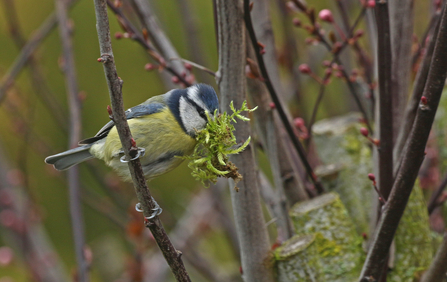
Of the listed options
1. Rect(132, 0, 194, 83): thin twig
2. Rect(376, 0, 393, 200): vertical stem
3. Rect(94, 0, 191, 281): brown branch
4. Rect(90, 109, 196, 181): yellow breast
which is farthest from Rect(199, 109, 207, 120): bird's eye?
Rect(376, 0, 393, 200): vertical stem

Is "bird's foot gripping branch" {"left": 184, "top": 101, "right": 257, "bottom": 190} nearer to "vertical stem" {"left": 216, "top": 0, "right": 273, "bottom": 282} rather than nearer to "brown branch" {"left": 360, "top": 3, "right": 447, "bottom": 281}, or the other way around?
"vertical stem" {"left": 216, "top": 0, "right": 273, "bottom": 282}

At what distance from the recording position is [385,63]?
1.35 meters

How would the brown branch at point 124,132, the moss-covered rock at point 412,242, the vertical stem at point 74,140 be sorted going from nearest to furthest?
the brown branch at point 124,132, the moss-covered rock at point 412,242, the vertical stem at point 74,140

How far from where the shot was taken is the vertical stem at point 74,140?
1782 millimetres

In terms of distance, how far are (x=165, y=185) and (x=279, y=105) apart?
2.81 metres

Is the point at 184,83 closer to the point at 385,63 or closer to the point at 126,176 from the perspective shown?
the point at 126,176

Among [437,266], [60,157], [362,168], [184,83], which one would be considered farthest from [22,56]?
[437,266]

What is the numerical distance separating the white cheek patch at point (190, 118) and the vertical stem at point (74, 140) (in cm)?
54

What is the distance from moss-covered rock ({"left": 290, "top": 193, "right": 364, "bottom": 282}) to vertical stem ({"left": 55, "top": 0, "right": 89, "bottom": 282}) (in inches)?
33.9

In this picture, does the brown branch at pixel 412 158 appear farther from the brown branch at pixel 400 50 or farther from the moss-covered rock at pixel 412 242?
the brown branch at pixel 400 50

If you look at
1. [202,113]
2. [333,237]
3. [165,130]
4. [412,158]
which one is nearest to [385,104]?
[412,158]

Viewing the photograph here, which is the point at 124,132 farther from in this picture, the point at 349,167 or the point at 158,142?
the point at 349,167

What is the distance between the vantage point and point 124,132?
1.07 metres

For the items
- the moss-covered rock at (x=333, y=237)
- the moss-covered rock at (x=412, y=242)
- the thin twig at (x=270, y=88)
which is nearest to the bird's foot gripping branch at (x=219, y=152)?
the thin twig at (x=270, y=88)
